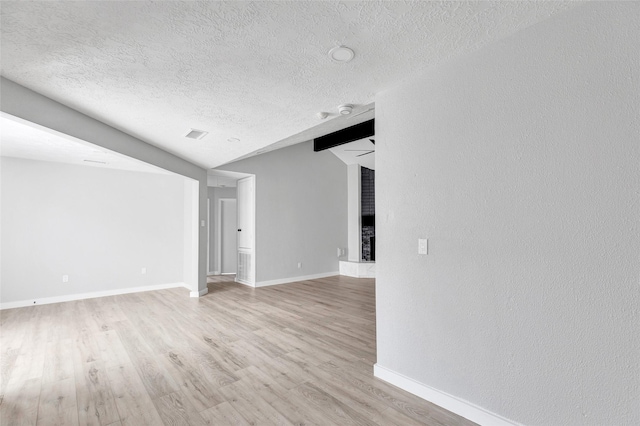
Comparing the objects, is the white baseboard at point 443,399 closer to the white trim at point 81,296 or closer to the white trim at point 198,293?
the white trim at point 198,293

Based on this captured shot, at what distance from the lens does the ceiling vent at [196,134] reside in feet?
11.8

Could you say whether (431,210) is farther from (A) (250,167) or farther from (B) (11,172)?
(B) (11,172)

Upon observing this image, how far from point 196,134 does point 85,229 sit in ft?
11.7

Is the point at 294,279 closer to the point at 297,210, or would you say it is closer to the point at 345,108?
the point at 297,210

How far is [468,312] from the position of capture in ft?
6.61

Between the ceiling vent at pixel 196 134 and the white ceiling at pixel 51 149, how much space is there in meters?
0.81

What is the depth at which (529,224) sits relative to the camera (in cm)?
177

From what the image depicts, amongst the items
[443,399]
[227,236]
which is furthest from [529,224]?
[227,236]

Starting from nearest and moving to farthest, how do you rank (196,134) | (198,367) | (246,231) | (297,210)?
(198,367) < (196,134) < (246,231) < (297,210)

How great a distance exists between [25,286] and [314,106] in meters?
5.79

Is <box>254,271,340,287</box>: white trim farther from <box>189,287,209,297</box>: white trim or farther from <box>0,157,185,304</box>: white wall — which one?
<box>0,157,185,304</box>: white wall

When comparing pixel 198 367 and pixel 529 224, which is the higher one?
pixel 529 224

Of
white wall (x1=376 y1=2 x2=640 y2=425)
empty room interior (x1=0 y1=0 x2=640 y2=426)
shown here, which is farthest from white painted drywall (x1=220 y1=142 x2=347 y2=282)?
white wall (x1=376 y1=2 x2=640 y2=425)

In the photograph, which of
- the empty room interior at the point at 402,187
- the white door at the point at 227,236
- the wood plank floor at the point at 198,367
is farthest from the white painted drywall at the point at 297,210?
the empty room interior at the point at 402,187
